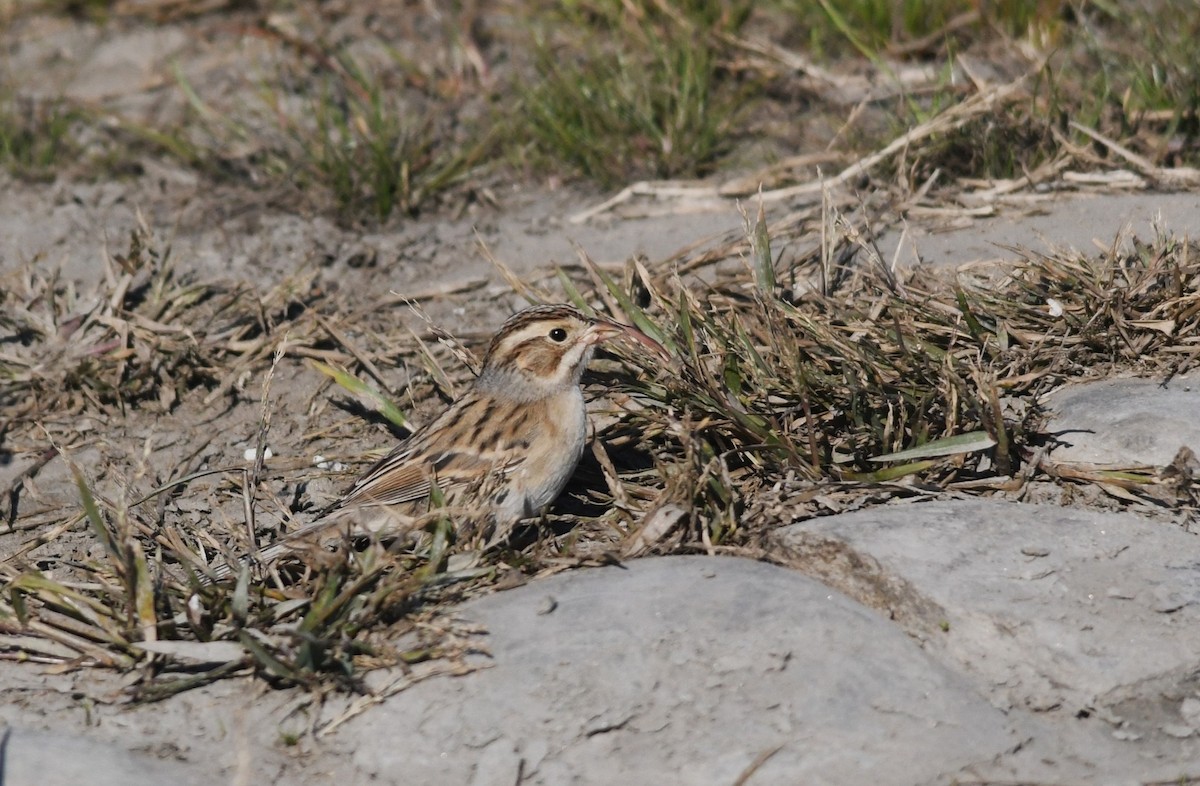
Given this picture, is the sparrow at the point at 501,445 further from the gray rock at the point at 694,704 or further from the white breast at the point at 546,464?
the gray rock at the point at 694,704

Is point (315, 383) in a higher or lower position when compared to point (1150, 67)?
lower

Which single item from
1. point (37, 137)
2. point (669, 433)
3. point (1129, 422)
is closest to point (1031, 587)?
point (1129, 422)

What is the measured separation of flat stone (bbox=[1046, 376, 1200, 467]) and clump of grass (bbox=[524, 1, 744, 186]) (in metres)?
2.93

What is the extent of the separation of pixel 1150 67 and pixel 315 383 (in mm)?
4363

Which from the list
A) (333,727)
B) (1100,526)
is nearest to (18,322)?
(333,727)

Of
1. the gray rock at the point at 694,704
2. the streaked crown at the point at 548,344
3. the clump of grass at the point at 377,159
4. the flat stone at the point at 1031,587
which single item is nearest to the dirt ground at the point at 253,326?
the clump of grass at the point at 377,159

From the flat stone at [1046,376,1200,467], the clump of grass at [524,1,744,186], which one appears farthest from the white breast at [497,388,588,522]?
the clump of grass at [524,1,744,186]

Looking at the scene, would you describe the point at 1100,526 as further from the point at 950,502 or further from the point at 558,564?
the point at 558,564

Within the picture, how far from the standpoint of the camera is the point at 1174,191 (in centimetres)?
652

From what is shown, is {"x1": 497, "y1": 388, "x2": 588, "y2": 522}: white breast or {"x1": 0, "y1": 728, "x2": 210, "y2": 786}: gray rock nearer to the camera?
{"x1": 0, "y1": 728, "x2": 210, "y2": 786}: gray rock

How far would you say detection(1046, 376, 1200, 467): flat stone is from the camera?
489cm

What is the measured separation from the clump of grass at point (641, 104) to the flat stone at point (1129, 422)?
2929mm

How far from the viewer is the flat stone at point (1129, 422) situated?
16.0 ft

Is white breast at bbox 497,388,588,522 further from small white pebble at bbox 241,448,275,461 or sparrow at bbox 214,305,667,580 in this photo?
small white pebble at bbox 241,448,275,461
